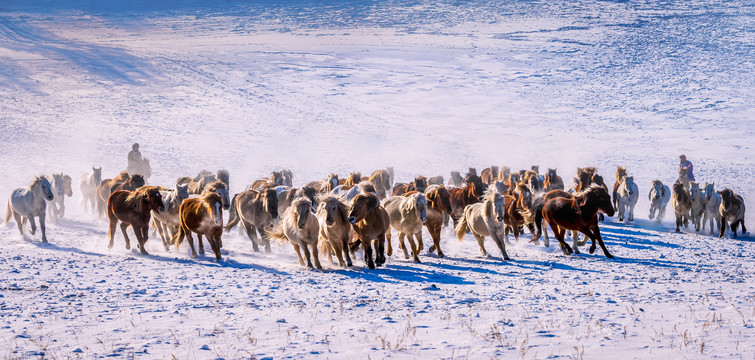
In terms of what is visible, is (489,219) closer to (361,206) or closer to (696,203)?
(361,206)

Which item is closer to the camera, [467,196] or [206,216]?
[206,216]

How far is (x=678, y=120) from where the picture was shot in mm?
53531

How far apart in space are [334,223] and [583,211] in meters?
4.95

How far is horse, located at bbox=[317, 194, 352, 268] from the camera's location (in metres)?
12.4

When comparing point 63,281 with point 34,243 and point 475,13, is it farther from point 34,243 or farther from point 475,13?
point 475,13

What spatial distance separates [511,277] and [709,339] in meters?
4.29

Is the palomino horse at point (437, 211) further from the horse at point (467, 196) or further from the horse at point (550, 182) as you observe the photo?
the horse at point (550, 182)

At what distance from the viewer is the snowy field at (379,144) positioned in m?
8.42

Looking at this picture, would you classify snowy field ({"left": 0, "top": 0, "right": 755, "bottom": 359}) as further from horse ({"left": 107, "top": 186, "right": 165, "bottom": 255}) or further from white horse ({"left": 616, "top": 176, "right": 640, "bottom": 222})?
white horse ({"left": 616, "top": 176, "right": 640, "bottom": 222})

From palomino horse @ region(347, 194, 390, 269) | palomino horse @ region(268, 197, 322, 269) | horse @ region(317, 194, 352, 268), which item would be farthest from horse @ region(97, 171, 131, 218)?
palomino horse @ region(347, 194, 390, 269)

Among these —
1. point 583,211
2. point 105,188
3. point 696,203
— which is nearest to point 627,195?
point 696,203

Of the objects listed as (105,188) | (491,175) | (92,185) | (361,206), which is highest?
(491,175)

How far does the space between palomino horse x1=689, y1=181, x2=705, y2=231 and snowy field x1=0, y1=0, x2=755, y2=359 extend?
114 cm

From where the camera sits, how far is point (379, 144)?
166 ft
